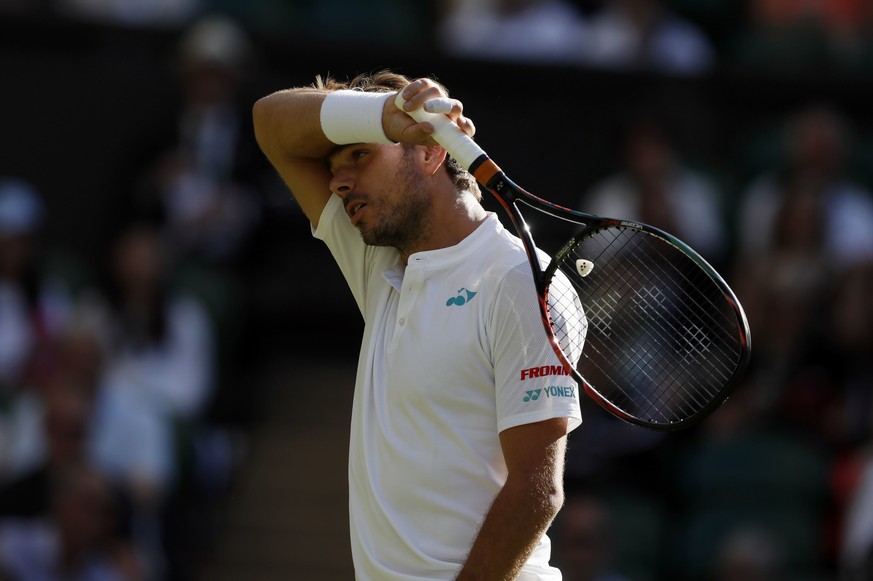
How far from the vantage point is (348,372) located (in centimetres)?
906

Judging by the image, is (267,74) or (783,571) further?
(267,74)

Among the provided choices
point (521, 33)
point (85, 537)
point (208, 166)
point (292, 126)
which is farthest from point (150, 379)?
point (292, 126)

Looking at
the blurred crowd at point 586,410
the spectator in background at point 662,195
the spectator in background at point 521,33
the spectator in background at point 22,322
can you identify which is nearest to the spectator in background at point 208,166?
the blurred crowd at point 586,410

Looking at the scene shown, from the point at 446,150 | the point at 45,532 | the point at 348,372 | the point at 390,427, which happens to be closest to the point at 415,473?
the point at 390,427

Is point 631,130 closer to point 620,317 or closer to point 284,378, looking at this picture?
point 284,378

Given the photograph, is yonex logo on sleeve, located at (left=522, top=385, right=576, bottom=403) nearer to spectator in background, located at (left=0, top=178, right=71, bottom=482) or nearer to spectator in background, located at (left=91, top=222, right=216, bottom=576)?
spectator in background, located at (left=91, top=222, right=216, bottom=576)

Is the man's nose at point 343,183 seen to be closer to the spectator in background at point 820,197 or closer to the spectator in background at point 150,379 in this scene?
the spectator in background at point 150,379

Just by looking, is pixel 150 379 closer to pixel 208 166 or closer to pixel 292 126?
pixel 208 166

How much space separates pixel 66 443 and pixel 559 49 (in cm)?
400

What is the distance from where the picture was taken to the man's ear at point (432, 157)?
3902mm

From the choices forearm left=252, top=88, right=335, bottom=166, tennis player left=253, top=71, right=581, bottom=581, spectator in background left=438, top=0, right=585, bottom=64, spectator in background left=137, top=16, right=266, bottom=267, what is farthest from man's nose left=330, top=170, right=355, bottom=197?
spectator in background left=438, top=0, right=585, bottom=64

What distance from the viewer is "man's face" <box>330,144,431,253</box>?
387 centimetres

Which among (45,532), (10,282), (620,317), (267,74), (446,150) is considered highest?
A: (446,150)

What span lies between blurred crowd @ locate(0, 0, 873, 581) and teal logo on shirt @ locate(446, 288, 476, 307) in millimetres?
3067
